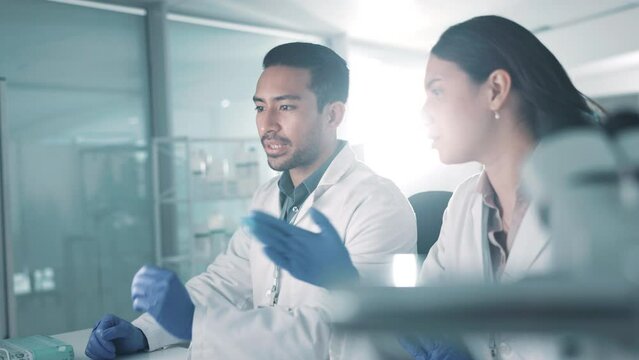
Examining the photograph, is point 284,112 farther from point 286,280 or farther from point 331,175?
point 286,280

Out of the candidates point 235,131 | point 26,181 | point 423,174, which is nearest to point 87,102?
point 26,181

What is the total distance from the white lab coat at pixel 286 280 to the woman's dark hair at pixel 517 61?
0.83 ft

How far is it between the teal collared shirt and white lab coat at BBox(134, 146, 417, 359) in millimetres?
21

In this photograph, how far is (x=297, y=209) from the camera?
1.19 m

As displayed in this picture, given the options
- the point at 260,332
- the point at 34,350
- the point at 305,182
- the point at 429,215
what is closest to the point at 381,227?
the point at 305,182

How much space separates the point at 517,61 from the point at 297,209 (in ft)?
1.91

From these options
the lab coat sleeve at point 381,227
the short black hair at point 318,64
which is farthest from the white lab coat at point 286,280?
the short black hair at point 318,64

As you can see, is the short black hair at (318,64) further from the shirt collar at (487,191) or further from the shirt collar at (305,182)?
the shirt collar at (487,191)

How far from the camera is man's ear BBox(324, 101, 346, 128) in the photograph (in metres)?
1.20

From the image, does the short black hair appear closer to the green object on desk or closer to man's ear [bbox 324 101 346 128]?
man's ear [bbox 324 101 346 128]

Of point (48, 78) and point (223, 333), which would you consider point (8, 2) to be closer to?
point (48, 78)

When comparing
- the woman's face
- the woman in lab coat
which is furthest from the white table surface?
the woman's face

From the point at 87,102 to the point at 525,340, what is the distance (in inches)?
119

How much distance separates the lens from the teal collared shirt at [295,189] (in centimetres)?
120
